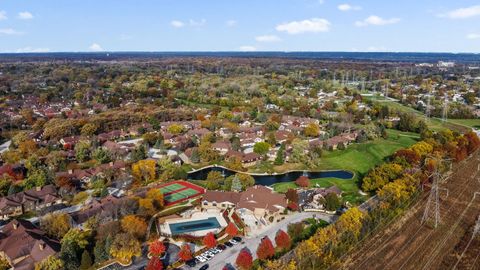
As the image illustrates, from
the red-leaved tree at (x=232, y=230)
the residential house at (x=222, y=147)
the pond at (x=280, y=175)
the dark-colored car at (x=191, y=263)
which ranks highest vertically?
the residential house at (x=222, y=147)

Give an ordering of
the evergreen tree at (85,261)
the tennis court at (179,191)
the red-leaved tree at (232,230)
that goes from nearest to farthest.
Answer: the evergreen tree at (85,261) → the red-leaved tree at (232,230) → the tennis court at (179,191)

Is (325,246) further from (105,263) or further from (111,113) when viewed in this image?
(111,113)

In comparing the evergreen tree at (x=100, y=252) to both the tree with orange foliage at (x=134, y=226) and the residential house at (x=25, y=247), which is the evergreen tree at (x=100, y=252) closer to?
the tree with orange foliage at (x=134, y=226)

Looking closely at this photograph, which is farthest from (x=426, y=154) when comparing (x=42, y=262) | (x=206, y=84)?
(x=206, y=84)

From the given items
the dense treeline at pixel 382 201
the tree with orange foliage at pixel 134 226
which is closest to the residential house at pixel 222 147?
the dense treeline at pixel 382 201

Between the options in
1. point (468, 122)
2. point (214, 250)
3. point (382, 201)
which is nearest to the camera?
point (214, 250)

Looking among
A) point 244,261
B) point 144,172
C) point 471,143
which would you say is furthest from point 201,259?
point 471,143

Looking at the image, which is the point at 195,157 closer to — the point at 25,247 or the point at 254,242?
the point at 254,242
